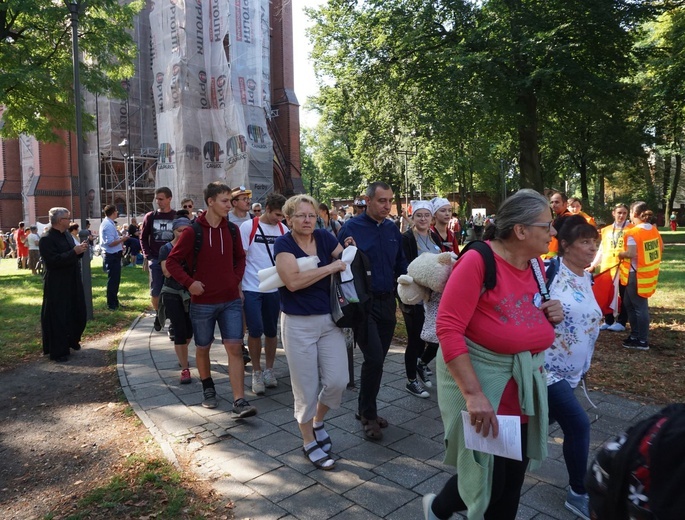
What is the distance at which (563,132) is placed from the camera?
2262 centimetres

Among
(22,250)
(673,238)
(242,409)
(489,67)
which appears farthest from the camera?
(673,238)

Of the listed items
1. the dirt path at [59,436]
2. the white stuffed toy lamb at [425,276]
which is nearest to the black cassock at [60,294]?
the dirt path at [59,436]

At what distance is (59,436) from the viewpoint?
4680mm

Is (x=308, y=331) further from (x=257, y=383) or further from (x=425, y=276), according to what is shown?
(x=257, y=383)

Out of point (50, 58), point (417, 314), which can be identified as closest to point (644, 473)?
point (417, 314)

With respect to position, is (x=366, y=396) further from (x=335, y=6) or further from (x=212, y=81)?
(x=212, y=81)

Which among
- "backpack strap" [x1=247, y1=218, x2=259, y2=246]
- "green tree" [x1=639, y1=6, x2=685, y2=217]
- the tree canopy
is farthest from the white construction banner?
"backpack strap" [x1=247, y1=218, x2=259, y2=246]

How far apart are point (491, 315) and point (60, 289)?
655cm

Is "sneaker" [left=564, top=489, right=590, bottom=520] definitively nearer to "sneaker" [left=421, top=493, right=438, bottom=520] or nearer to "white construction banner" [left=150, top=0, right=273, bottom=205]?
"sneaker" [left=421, top=493, right=438, bottom=520]

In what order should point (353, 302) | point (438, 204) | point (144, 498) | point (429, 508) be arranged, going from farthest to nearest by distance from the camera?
1. point (438, 204)
2. point (353, 302)
3. point (144, 498)
4. point (429, 508)

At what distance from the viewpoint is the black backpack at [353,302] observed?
3.79 meters

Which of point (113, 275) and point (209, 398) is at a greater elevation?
point (113, 275)

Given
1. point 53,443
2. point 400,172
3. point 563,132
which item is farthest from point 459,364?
point 400,172

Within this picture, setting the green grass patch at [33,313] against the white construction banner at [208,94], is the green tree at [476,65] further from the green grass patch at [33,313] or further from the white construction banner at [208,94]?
the green grass patch at [33,313]
